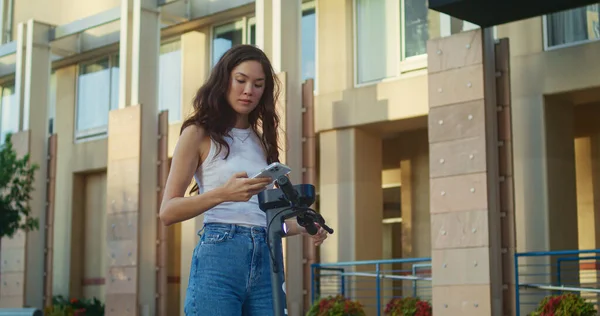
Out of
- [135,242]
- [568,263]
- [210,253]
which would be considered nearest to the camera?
[210,253]

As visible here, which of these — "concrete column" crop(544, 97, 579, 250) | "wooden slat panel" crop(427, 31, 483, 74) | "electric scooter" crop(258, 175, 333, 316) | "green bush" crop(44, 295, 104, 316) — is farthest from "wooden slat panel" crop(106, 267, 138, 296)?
"electric scooter" crop(258, 175, 333, 316)

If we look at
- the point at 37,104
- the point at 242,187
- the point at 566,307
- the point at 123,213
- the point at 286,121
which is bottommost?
the point at 566,307

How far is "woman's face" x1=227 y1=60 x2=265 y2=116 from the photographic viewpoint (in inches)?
140

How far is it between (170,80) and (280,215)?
20.1 m

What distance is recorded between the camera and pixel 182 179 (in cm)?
353

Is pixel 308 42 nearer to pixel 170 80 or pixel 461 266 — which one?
pixel 170 80

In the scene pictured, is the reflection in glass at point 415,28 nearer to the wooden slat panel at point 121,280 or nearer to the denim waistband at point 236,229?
the wooden slat panel at point 121,280

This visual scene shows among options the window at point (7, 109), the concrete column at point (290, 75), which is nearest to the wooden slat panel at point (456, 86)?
the concrete column at point (290, 75)

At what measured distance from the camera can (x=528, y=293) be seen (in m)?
14.6

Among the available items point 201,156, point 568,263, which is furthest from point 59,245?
point 201,156

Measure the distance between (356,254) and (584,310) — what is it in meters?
6.33

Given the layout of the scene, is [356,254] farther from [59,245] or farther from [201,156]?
[201,156]

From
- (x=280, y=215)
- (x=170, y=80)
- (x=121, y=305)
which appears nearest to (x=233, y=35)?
(x=170, y=80)

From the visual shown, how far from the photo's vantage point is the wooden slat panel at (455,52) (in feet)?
47.3
